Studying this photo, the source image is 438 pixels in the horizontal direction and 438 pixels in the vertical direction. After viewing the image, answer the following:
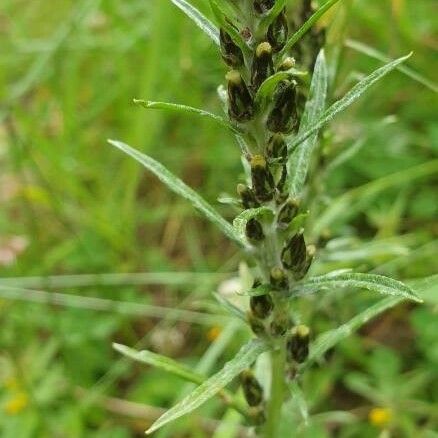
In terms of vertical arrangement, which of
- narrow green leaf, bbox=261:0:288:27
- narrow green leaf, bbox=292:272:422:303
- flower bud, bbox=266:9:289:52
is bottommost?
narrow green leaf, bbox=292:272:422:303

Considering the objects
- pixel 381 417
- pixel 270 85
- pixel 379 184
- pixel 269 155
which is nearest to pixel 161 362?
pixel 269 155

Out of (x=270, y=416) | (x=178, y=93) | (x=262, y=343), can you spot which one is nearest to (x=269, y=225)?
(x=262, y=343)

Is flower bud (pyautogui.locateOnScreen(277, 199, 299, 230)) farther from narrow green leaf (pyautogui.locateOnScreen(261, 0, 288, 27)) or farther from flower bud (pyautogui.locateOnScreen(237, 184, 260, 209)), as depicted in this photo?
narrow green leaf (pyautogui.locateOnScreen(261, 0, 288, 27))

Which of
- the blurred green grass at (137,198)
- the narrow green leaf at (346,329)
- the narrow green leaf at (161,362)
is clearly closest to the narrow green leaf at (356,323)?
the narrow green leaf at (346,329)

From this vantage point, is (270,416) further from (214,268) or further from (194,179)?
(194,179)

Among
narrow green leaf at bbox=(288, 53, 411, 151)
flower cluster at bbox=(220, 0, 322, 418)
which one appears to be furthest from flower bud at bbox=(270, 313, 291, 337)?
narrow green leaf at bbox=(288, 53, 411, 151)

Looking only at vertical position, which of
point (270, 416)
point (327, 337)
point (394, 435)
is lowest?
point (394, 435)

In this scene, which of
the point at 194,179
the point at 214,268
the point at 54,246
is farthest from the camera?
the point at 194,179
